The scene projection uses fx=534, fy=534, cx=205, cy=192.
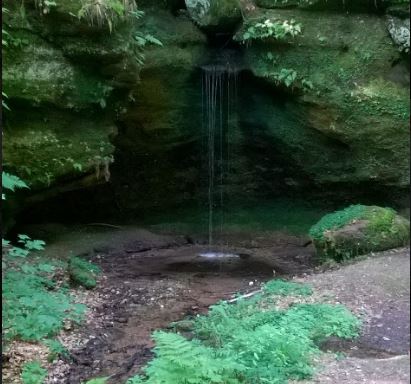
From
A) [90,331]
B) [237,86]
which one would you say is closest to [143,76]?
[237,86]

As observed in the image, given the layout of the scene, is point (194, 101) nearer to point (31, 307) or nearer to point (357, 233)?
point (357, 233)

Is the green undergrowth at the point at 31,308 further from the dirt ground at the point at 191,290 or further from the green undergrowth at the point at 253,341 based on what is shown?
the green undergrowth at the point at 253,341

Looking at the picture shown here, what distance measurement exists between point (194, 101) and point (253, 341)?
823 centimetres

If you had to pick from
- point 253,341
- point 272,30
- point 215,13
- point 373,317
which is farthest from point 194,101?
point 253,341

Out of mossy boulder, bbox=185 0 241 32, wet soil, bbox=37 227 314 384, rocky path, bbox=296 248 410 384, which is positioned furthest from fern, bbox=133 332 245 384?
mossy boulder, bbox=185 0 241 32

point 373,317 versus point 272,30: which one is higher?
point 272,30

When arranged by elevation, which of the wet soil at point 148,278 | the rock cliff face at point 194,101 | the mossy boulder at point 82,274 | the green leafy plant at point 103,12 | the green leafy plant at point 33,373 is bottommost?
the wet soil at point 148,278

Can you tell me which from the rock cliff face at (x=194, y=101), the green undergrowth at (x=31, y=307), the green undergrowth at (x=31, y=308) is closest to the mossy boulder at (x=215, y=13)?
the rock cliff face at (x=194, y=101)

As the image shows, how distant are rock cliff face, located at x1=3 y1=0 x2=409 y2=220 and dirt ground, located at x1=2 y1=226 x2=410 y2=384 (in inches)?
59.0

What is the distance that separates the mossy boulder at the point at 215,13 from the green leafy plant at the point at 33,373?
29.2 feet

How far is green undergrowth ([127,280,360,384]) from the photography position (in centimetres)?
427

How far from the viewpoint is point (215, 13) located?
11.9 meters

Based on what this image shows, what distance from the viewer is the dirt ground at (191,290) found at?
553cm

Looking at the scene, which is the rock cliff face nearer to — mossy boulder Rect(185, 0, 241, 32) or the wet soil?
mossy boulder Rect(185, 0, 241, 32)
